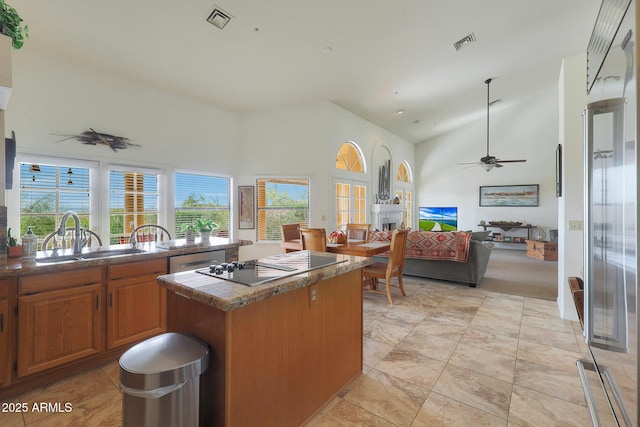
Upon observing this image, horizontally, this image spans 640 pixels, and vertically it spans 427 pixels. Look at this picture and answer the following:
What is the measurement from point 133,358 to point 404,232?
3359mm

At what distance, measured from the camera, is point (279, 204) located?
19.4ft

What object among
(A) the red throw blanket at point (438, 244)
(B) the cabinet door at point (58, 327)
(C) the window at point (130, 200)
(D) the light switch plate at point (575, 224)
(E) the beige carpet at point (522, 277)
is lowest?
(E) the beige carpet at point (522, 277)

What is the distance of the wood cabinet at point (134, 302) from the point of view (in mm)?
2281

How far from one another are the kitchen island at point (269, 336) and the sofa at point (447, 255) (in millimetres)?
3179

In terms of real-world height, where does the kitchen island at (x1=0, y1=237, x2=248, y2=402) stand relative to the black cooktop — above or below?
below

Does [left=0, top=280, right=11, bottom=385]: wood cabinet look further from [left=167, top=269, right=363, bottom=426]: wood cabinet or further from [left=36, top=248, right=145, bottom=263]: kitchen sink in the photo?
[left=167, top=269, right=363, bottom=426]: wood cabinet

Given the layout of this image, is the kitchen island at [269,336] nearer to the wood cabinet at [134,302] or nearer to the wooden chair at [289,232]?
the wood cabinet at [134,302]

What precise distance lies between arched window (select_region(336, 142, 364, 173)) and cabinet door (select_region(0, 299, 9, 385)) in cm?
517

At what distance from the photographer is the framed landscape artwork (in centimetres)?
856

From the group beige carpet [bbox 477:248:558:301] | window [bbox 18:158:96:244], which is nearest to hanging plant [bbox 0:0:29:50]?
window [bbox 18:158:96:244]

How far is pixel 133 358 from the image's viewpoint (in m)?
1.22

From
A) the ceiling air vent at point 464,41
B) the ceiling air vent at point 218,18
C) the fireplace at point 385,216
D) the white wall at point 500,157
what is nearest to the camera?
the ceiling air vent at point 218,18

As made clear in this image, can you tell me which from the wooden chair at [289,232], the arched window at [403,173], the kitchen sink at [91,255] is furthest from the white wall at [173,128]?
the arched window at [403,173]

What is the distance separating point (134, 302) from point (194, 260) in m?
0.59
